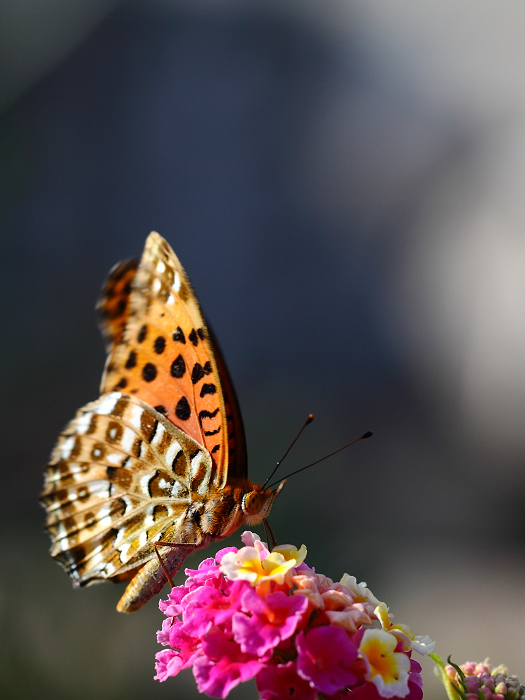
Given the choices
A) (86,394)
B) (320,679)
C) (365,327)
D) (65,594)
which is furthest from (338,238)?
(320,679)

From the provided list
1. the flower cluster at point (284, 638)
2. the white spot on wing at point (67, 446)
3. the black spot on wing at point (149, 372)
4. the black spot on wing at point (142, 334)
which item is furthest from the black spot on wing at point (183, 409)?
the flower cluster at point (284, 638)

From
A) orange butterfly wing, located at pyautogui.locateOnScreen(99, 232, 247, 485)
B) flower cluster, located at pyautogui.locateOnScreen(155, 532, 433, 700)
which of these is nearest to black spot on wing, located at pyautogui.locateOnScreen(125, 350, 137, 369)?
orange butterfly wing, located at pyautogui.locateOnScreen(99, 232, 247, 485)

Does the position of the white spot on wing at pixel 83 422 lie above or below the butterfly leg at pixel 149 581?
above

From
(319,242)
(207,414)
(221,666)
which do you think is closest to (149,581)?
(207,414)

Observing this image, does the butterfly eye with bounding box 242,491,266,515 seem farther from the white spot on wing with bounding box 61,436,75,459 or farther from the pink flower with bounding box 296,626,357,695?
the white spot on wing with bounding box 61,436,75,459

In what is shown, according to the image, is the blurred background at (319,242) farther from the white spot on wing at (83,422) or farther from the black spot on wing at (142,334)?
the black spot on wing at (142,334)

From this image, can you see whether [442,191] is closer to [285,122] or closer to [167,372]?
[285,122]
